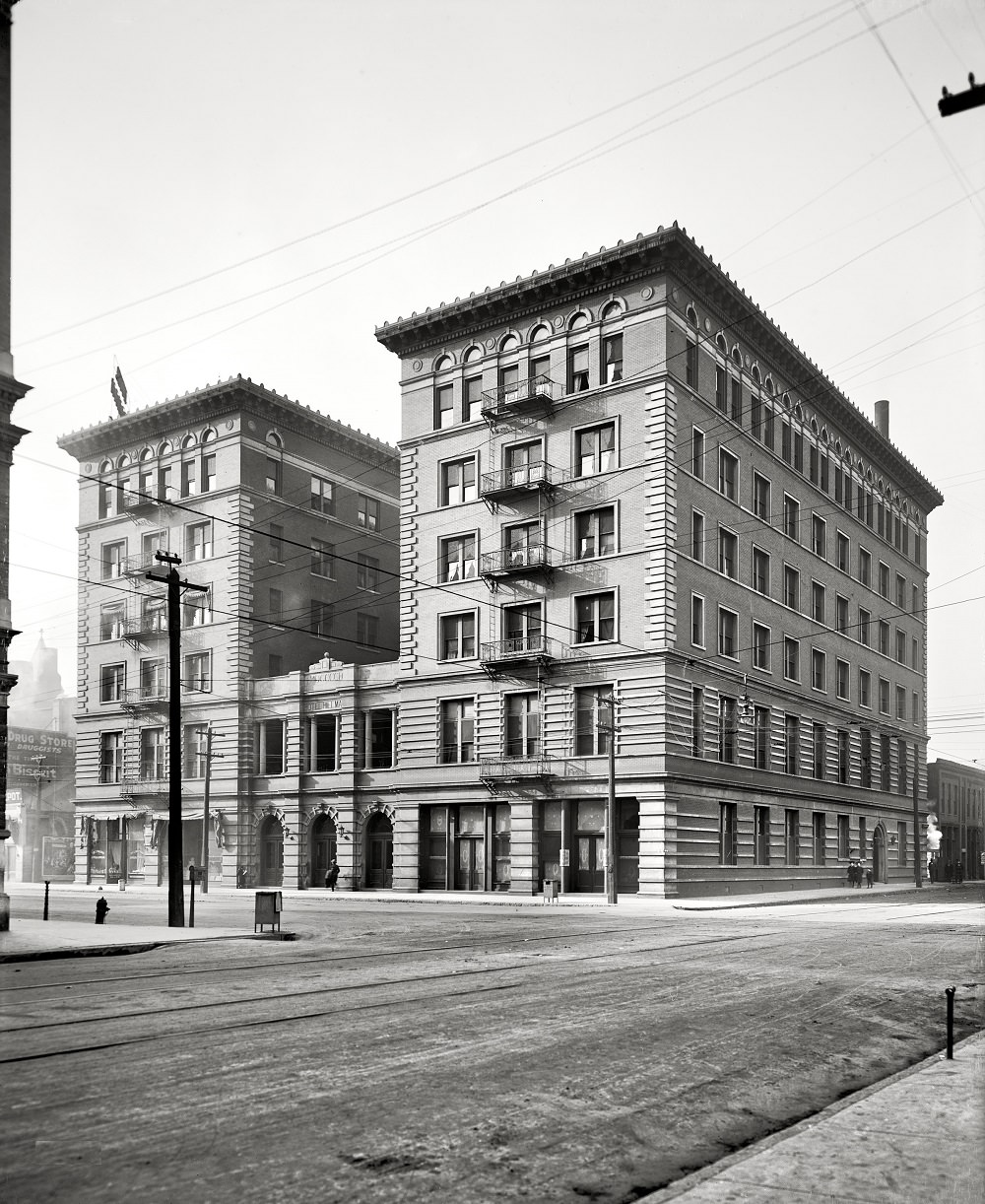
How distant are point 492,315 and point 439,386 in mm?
4164

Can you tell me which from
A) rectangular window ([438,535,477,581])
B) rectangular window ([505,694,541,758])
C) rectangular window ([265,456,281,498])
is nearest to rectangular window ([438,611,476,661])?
rectangular window ([438,535,477,581])

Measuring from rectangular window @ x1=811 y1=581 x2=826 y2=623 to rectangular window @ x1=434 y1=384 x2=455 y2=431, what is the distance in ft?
67.5

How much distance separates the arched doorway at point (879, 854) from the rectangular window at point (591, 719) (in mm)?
27805

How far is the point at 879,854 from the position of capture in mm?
67938

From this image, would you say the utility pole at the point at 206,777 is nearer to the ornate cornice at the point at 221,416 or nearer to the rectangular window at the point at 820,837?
the ornate cornice at the point at 221,416

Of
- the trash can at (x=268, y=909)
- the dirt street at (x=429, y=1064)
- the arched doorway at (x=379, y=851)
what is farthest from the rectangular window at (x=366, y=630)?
the dirt street at (x=429, y=1064)

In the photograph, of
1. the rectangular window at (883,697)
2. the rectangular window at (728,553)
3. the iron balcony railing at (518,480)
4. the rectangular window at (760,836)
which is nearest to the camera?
the iron balcony railing at (518,480)

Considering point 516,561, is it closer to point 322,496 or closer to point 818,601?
point 322,496

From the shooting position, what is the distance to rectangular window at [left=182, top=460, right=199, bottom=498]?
2426 inches

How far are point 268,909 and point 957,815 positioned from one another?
8948cm

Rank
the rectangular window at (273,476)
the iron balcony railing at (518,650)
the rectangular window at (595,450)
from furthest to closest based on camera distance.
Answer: the rectangular window at (273,476) < the rectangular window at (595,450) < the iron balcony railing at (518,650)

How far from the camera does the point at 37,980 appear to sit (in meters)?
16.3

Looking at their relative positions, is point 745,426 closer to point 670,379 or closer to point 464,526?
point 670,379

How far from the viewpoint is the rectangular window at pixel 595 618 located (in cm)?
4628
